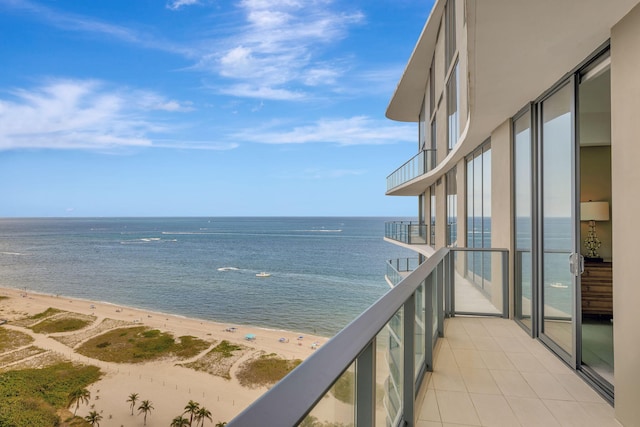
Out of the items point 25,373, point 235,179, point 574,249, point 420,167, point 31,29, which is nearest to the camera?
point 574,249

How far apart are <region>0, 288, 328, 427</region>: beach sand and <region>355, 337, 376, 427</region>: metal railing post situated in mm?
19915

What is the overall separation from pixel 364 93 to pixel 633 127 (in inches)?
3919

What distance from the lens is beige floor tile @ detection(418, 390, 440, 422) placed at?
10.4ft

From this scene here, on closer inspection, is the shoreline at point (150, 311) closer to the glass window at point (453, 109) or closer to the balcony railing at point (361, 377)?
the glass window at point (453, 109)

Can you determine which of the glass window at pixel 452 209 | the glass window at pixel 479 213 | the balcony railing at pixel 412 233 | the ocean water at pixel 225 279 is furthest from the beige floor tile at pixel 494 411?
the ocean water at pixel 225 279

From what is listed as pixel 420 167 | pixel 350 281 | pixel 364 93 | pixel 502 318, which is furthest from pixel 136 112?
pixel 502 318

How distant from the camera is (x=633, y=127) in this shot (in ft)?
9.21

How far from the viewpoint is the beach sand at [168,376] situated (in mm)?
19750

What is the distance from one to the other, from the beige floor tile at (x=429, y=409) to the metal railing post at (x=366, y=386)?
6.21ft

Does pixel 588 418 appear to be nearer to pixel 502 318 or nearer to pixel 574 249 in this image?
pixel 574 249

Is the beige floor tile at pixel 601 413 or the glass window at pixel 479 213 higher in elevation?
the glass window at pixel 479 213

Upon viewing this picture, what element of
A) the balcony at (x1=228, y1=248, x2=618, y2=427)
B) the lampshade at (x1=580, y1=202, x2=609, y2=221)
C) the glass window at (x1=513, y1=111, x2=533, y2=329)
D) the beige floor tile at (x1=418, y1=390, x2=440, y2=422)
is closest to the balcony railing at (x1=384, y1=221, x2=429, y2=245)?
the balcony at (x1=228, y1=248, x2=618, y2=427)

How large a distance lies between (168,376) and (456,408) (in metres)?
23.8

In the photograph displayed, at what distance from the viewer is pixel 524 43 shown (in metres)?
3.60
